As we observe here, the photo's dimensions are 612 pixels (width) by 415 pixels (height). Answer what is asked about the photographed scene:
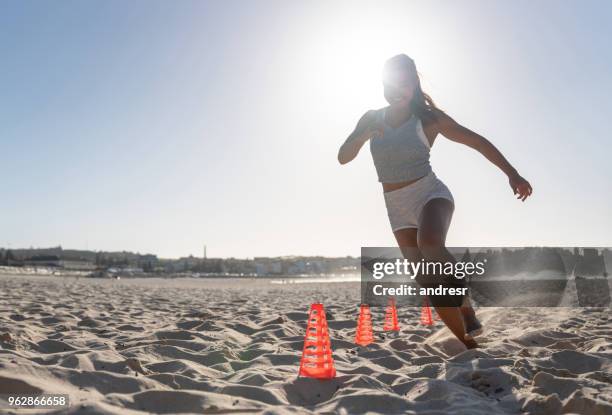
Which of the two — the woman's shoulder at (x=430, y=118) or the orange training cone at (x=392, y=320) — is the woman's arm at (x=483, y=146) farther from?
the orange training cone at (x=392, y=320)

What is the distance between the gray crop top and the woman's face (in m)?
0.17

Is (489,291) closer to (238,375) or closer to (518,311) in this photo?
(518,311)

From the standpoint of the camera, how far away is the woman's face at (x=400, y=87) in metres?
3.56

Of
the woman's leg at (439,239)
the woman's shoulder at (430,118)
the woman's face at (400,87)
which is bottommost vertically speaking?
the woman's leg at (439,239)

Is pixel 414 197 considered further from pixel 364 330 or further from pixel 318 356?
pixel 364 330

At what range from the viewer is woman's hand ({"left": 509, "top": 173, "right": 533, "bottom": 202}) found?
3.11m

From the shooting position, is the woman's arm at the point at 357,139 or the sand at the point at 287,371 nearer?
the sand at the point at 287,371

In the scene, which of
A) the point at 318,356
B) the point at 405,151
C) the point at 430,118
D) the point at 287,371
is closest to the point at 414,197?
the point at 405,151

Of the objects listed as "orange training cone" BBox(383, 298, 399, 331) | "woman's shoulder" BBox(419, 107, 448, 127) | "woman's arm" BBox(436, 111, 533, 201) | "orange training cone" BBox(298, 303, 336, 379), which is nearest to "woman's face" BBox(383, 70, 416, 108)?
"woman's shoulder" BBox(419, 107, 448, 127)

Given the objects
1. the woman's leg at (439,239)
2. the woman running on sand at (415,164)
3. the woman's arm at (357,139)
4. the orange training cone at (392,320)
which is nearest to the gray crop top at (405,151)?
the woman running on sand at (415,164)

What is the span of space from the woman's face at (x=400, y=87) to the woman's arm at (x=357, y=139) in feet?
0.74

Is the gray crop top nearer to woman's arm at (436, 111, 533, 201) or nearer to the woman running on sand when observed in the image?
the woman running on sand

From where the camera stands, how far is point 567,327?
495 centimetres

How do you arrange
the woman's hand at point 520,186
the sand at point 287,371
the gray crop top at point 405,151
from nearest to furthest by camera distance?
the sand at point 287,371
the woman's hand at point 520,186
the gray crop top at point 405,151
